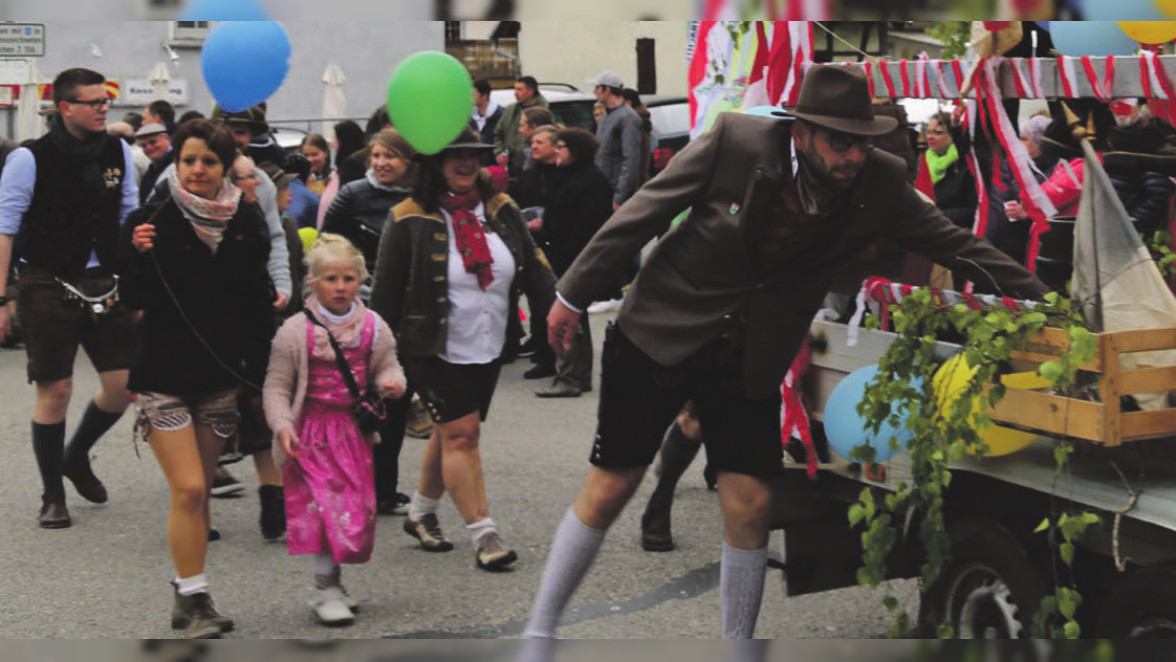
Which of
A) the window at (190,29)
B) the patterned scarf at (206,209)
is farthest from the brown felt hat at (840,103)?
the patterned scarf at (206,209)

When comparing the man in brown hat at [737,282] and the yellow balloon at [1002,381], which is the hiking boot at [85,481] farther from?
the yellow balloon at [1002,381]

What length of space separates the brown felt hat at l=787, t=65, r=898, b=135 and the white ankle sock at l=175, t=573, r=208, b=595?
9.16ft

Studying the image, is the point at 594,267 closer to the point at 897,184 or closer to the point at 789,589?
the point at 897,184

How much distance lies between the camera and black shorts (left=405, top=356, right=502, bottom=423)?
646cm

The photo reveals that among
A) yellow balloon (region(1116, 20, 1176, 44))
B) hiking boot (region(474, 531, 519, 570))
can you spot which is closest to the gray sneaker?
hiking boot (region(474, 531, 519, 570))

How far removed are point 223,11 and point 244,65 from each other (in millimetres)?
3316

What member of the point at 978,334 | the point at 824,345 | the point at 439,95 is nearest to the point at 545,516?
the point at 439,95

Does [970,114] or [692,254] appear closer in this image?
[692,254]

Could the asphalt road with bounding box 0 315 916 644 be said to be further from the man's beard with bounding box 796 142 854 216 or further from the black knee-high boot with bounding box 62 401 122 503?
the man's beard with bounding box 796 142 854 216

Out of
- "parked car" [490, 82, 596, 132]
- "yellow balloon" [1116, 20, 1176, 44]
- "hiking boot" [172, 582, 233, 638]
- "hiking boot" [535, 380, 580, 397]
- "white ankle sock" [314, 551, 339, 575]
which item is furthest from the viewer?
"parked car" [490, 82, 596, 132]

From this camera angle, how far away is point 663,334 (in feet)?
14.9

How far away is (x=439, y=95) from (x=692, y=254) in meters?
2.51

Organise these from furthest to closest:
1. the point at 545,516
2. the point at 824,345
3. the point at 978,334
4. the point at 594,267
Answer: the point at 545,516, the point at 824,345, the point at 594,267, the point at 978,334

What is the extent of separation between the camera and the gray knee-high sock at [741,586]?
464cm
